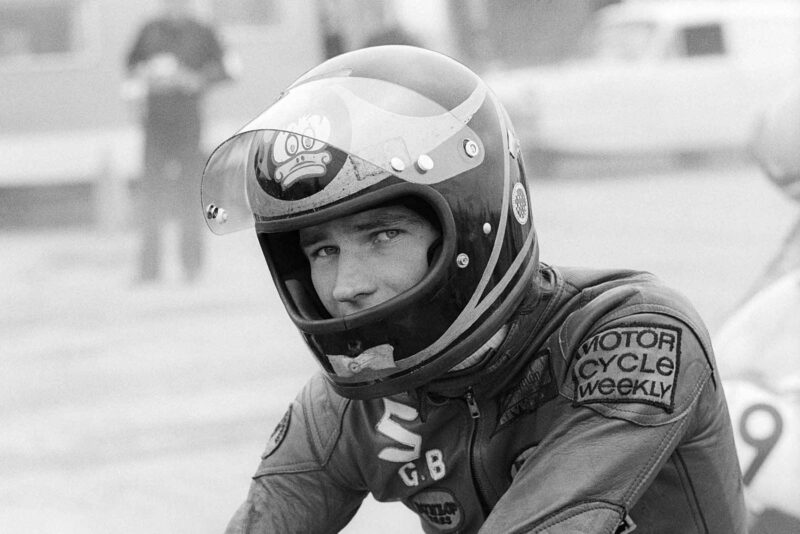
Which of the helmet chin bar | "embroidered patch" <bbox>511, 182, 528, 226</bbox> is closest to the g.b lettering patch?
the helmet chin bar

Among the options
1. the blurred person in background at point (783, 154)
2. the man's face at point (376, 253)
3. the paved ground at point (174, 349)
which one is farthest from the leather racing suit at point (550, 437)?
the paved ground at point (174, 349)

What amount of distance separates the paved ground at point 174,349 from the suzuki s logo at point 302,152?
62.6 inches

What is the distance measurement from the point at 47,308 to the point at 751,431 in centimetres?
763

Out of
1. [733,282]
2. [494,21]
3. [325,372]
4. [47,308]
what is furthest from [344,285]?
[494,21]

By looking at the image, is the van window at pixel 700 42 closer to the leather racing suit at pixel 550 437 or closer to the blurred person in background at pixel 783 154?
the blurred person in background at pixel 783 154

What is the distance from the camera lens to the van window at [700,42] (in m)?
16.4

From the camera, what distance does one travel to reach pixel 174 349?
322 inches

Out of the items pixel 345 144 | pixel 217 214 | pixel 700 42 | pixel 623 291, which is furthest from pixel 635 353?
pixel 700 42

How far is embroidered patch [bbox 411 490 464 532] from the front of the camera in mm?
2289

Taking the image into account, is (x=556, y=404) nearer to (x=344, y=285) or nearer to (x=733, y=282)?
(x=344, y=285)

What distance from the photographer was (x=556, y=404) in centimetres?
212

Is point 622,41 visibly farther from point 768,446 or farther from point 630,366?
point 630,366

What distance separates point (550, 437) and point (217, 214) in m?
0.78

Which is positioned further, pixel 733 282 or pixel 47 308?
pixel 47 308
